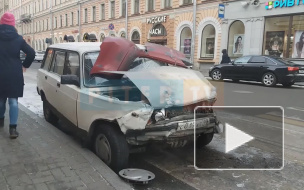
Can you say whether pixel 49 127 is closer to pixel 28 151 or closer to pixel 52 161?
pixel 28 151

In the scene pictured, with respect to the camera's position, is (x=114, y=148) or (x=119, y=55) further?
(x=119, y=55)

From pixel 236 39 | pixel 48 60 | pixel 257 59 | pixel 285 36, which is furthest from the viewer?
pixel 236 39

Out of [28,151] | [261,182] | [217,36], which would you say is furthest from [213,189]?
[217,36]

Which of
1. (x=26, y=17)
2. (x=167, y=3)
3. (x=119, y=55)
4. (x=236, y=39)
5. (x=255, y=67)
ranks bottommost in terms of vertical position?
(x=255, y=67)

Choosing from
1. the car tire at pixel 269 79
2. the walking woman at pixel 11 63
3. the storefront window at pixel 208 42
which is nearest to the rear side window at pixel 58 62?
the walking woman at pixel 11 63

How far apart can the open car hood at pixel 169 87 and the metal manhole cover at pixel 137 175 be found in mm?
829

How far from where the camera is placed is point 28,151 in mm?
4020

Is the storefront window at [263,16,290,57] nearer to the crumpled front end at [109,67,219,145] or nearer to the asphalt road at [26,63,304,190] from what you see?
the asphalt road at [26,63,304,190]

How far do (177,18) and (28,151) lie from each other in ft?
79.2

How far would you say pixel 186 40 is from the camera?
26.2 metres

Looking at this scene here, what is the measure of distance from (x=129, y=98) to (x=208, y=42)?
21.5 m

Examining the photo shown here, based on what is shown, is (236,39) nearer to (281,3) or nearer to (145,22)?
(281,3)

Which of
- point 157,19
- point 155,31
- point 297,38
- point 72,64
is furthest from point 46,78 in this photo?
point 155,31

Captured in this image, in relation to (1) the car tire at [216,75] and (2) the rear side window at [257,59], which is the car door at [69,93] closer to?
(2) the rear side window at [257,59]
